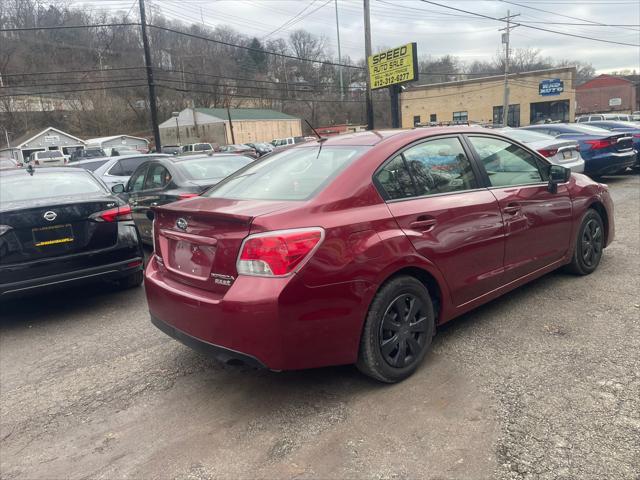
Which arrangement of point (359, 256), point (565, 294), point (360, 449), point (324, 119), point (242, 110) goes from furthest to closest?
point (242, 110) < point (324, 119) < point (565, 294) < point (359, 256) < point (360, 449)

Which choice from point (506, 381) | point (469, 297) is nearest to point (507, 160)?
point (469, 297)

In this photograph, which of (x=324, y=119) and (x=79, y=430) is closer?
(x=79, y=430)

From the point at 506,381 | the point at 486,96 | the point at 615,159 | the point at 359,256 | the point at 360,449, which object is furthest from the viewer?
the point at 486,96

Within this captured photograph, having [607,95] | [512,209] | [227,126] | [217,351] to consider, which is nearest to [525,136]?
[512,209]

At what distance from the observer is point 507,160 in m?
4.14

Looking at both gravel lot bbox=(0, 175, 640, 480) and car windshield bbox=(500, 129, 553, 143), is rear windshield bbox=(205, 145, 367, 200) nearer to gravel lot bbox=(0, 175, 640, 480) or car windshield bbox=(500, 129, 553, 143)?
gravel lot bbox=(0, 175, 640, 480)

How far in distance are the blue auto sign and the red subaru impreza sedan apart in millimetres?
50436

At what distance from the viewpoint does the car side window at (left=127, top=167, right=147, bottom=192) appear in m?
7.73

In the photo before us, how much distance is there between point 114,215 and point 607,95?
284 ft

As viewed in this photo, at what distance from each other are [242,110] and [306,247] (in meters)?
68.2

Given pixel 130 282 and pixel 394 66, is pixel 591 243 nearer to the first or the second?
pixel 130 282

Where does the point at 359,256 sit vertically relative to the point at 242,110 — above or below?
below

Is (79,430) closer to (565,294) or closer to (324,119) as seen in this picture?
(565,294)

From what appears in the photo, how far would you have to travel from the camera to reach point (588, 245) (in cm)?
490
